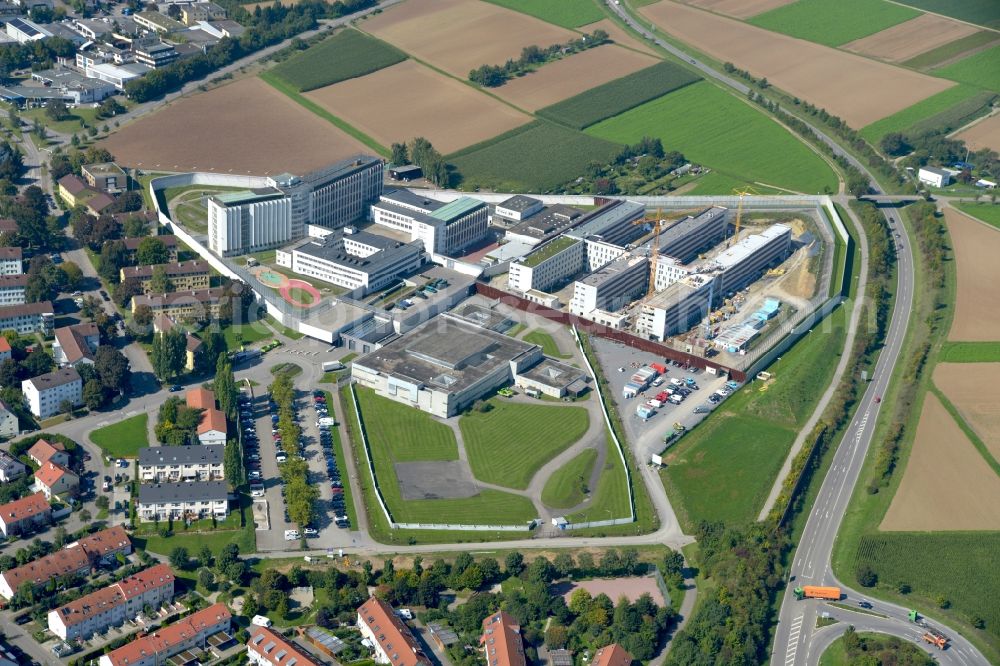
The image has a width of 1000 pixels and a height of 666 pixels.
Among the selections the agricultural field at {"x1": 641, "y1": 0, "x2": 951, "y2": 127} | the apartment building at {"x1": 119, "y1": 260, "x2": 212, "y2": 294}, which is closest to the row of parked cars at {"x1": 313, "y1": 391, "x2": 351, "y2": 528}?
the apartment building at {"x1": 119, "y1": 260, "x2": 212, "y2": 294}

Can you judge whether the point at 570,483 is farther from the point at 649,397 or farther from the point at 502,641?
the point at 502,641

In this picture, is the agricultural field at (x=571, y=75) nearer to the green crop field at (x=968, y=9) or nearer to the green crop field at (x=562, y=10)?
the green crop field at (x=562, y=10)

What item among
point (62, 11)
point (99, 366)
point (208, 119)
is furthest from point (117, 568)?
point (62, 11)

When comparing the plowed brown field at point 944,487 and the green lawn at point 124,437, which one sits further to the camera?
the green lawn at point 124,437

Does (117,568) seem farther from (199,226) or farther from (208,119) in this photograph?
(208,119)

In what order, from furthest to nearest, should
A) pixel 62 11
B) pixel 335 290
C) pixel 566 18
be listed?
pixel 566 18 → pixel 62 11 → pixel 335 290

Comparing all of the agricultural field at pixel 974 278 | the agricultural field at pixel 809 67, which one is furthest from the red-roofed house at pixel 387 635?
the agricultural field at pixel 809 67
